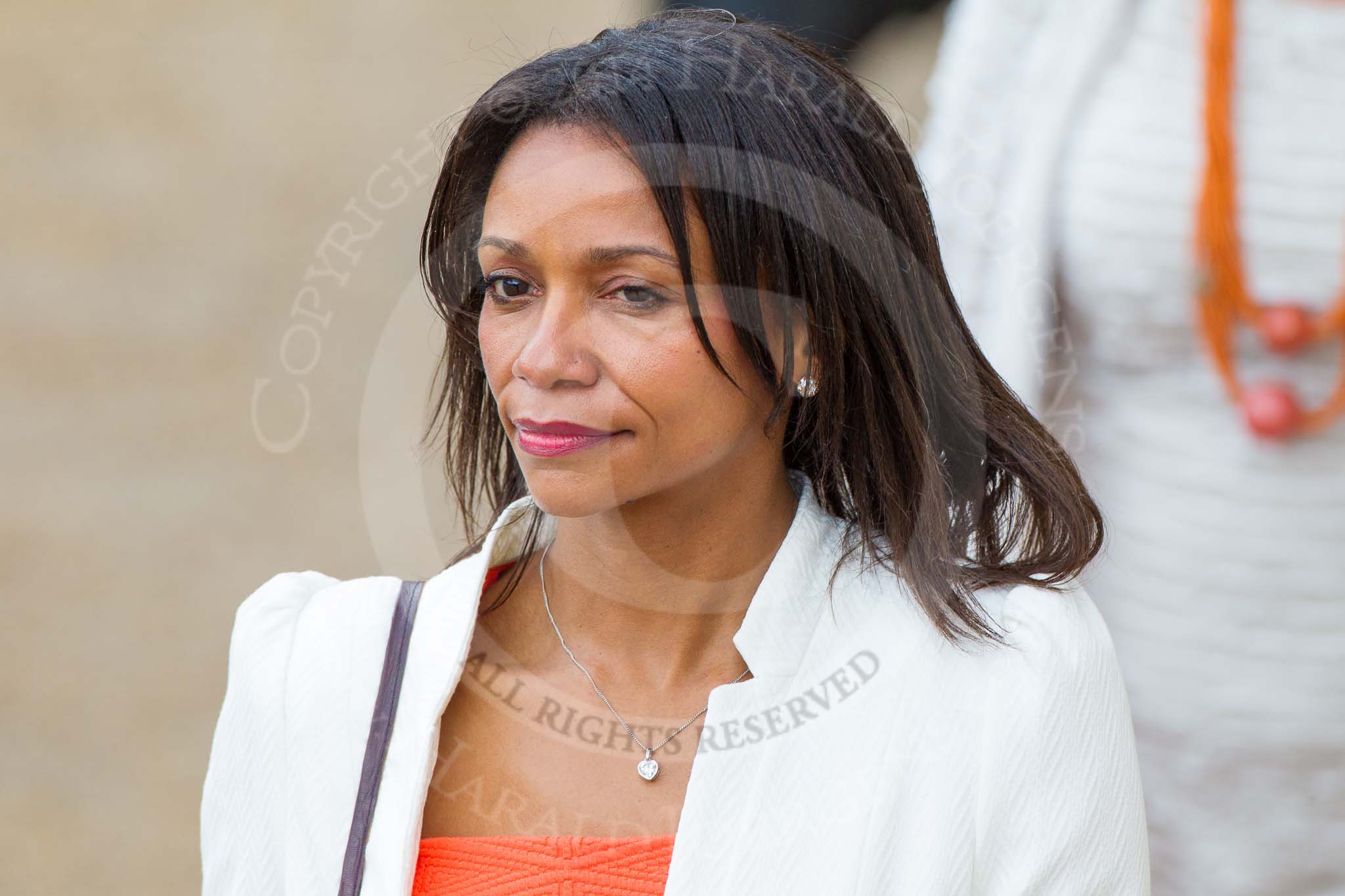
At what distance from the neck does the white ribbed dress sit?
0.62 m

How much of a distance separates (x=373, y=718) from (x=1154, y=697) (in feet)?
3.48

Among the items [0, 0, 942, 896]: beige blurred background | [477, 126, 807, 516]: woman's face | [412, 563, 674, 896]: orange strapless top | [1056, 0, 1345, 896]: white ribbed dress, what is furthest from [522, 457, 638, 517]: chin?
[0, 0, 942, 896]: beige blurred background

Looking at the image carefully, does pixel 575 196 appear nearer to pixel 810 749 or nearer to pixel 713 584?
pixel 713 584

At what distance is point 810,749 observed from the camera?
5.28 feet

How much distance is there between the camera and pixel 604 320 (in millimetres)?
1607

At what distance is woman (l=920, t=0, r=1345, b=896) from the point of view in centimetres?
208

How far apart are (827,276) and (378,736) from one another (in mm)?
Answer: 665

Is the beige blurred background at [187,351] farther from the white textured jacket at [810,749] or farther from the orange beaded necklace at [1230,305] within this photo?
the white textured jacket at [810,749]

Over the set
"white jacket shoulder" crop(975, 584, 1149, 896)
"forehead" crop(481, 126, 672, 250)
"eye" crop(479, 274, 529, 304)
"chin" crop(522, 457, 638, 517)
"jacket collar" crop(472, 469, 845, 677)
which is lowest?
"white jacket shoulder" crop(975, 584, 1149, 896)

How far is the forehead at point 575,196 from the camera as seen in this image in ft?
5.21

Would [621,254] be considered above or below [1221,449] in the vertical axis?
above

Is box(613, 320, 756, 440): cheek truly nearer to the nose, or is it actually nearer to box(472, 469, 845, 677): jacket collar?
the nose

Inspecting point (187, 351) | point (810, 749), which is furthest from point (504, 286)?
point (187, 351)

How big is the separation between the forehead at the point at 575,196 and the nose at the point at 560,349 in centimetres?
7
